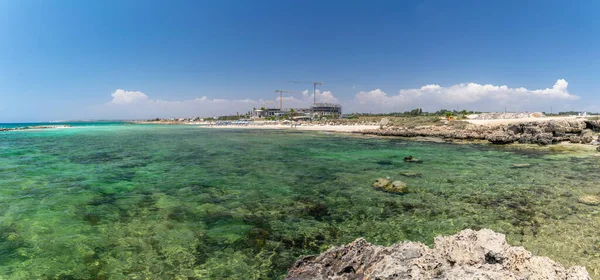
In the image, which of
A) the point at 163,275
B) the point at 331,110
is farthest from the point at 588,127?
the point at 331,110

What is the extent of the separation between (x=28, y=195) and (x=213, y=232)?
33.8ft

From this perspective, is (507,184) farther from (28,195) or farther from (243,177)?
(28,195)

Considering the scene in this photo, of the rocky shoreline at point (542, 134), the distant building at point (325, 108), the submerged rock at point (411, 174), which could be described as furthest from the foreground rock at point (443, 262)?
the distant building at point (325, 108)

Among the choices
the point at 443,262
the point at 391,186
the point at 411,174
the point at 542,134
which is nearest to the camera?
the point at 443,262

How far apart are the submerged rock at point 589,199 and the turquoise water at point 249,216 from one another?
257mm

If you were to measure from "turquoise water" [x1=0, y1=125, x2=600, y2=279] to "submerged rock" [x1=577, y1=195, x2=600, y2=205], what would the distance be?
0.26 metres

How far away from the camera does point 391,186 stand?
42.9 ft

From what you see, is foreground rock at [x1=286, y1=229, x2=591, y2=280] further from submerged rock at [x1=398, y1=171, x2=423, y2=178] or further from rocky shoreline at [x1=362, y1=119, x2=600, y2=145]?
rocky shoreline at [x1=362, y1=119, x2=600, y2=145]

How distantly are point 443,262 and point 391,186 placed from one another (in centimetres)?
900

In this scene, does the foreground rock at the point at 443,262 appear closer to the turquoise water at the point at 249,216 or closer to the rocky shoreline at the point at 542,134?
the turquoise water at the point at 249,216

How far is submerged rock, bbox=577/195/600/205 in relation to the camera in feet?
34.8

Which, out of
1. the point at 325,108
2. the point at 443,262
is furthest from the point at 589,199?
the point at 325,108

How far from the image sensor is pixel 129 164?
21.1m

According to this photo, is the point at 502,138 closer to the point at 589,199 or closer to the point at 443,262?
the point at 589,199
